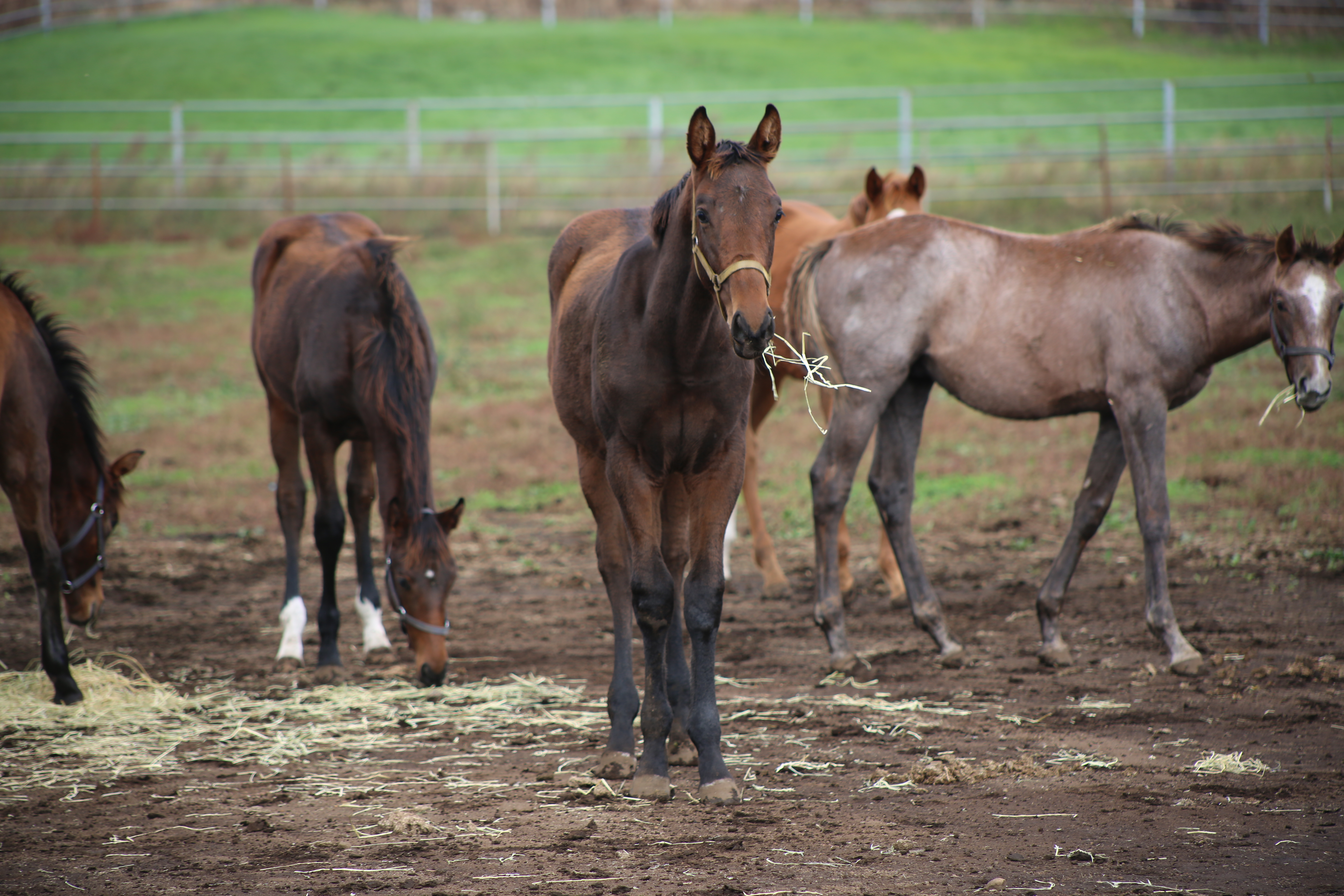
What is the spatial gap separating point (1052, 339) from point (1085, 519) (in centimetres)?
93

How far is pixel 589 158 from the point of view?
69.9 ft

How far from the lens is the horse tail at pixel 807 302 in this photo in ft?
19.7

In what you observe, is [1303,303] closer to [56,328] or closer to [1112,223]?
[1112,223]

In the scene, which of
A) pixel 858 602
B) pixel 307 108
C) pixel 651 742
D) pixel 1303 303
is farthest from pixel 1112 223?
pixel 307 108

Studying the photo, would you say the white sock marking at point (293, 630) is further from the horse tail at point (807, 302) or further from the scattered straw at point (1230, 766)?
the scattered straw at point (1230, 766)

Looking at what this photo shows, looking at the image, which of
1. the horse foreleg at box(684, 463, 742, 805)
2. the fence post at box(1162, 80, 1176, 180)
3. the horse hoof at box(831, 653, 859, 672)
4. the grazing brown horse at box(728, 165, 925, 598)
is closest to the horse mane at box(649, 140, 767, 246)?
the horse foreleg at box(684, 463, 742, 805)

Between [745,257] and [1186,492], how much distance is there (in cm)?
610

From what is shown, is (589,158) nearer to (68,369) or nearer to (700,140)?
(68,369)

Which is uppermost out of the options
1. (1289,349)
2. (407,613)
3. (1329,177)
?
(1329,177)

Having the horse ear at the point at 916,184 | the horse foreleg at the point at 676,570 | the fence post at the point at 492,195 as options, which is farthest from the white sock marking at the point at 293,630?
the fence post at the point at 492,195

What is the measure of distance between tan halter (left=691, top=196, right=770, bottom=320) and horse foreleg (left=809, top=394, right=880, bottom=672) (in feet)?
7.32

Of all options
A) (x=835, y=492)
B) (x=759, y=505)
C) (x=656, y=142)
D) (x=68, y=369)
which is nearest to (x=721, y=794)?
(x=835, y=492)

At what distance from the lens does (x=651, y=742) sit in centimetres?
399

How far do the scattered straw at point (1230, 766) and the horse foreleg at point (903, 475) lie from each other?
1.72 m
